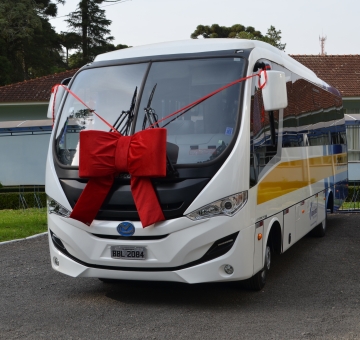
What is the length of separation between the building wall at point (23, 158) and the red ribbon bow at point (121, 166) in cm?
2132

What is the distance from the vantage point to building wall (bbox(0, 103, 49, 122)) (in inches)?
1303

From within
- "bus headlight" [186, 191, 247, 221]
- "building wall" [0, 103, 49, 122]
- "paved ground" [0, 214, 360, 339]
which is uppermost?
"building wall" [0, 103, 49, 122]

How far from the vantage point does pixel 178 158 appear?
7.00 m

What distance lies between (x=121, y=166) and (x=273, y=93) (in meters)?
1.81

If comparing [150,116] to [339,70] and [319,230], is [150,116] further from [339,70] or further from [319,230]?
[339,70]

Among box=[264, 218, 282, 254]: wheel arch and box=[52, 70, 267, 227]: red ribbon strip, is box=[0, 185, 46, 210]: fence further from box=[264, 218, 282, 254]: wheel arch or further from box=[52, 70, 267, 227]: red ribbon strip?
box=[52, 70, 267, 227]: red ribbon strip

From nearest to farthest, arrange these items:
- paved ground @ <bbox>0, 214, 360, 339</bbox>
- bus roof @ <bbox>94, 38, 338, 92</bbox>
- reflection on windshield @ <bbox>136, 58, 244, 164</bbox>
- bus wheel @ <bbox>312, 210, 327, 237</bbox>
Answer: paved ground @ <bbox>0, 214, 360, 339</bbox> → reflection on windshield @ <bbox>136, 58, 244, 164</bbox> → bus roof @ <bbox>94, 38, 338, 92</bbox> → bus wheel @ <bbox>312, 210, 327, 237</bbox>

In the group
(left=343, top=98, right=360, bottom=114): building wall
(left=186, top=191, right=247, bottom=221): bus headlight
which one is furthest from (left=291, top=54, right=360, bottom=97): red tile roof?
(left=186, top=191, right=247, bottom=221): bus headlight

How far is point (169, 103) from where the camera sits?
7.43m

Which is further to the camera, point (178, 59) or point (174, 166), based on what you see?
point (178, 59)

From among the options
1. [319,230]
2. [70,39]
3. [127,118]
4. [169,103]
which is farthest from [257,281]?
[70,39]

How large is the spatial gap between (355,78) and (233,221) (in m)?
26.4

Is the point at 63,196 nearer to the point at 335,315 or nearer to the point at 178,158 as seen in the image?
the point at 178,158

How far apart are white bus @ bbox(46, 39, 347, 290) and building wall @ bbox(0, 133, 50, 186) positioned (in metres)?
20.3
